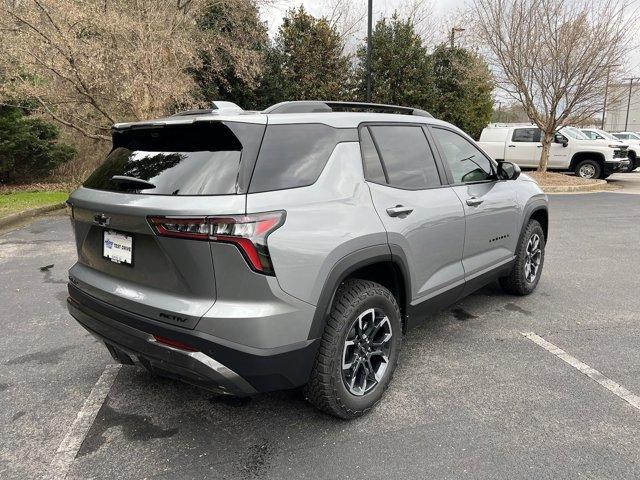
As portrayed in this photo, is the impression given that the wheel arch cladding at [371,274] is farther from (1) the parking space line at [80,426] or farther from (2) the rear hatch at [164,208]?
(1) the parking space line at [80,426]

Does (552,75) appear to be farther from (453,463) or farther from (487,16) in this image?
(453,463)

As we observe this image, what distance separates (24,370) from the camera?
3.40 metres

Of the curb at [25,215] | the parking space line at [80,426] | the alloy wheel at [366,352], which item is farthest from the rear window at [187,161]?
the curb at [25,215]

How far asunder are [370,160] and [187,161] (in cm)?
109

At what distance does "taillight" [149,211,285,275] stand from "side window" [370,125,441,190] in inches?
43.7

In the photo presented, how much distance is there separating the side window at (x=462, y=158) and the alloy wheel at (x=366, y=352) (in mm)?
1395

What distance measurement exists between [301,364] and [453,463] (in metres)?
0.91

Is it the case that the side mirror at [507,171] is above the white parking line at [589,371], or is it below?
above

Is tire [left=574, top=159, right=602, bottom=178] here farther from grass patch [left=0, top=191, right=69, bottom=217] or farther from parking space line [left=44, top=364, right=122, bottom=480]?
parking space line [left=44, top=364, right=122, bottom=480]

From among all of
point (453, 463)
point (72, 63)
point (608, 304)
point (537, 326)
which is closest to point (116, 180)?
point (453, 463)

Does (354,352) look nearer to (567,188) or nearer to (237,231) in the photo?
(237,231)

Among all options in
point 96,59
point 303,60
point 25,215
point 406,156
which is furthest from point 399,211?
point 303,60

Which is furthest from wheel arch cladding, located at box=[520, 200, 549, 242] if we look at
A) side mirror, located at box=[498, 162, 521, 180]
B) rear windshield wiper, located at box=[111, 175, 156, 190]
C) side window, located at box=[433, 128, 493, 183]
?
rear windshield wiper, located at box=[111, 175, 156, 190]

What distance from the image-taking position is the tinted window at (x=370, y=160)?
284 cm
